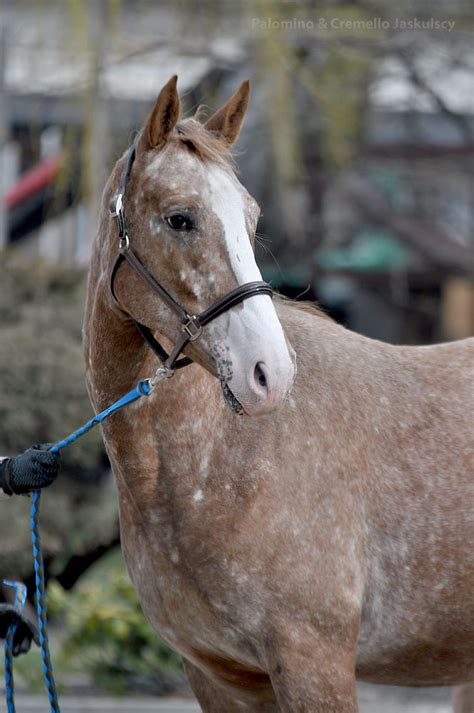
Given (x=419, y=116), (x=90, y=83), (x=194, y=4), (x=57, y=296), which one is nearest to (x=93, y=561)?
(x=57, y=296)

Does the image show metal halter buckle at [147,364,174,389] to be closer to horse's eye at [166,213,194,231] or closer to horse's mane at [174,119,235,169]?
horse's eye at [166,213,194,231]

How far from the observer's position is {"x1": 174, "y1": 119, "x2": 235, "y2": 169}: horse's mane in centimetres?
297

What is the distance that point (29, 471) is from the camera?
3.16 meters

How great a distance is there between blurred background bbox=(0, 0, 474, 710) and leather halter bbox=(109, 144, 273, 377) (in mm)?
455

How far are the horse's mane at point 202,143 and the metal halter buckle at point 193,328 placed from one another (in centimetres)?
A: 47

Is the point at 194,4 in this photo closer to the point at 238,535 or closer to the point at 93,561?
the point at 93,561

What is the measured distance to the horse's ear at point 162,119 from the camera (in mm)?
2893

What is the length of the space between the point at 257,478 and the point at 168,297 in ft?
2.02

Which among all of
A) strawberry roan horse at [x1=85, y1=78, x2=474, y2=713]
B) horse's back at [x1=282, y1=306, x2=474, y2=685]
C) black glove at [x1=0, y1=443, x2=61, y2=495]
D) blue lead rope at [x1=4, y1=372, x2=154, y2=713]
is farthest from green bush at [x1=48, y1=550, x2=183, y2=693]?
black glove at [x1=0, y1=443, x2=61, y2=495]

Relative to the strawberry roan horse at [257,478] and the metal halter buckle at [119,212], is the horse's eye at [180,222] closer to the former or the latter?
the strawberry roan horse at [257,478]

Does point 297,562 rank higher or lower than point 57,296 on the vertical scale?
higher

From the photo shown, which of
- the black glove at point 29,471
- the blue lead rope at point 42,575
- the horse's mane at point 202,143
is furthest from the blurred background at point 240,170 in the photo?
the black glove at point 29,471

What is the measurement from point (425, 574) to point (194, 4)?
22.5 feet

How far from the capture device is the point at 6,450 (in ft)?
21.2
